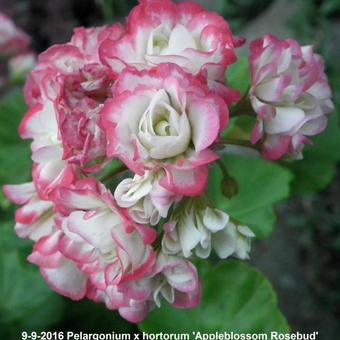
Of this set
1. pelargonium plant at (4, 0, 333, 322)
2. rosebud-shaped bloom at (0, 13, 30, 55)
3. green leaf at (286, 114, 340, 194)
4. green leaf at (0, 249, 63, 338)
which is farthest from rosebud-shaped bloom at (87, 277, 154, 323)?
rosebud-shaped bloom at (0, 13, 30, 55)

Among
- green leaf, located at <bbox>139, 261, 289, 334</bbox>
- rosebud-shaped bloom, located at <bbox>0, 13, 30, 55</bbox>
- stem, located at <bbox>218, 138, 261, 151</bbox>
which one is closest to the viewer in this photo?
stem, located at <bbox>218, 138, 261, 151</bbox>

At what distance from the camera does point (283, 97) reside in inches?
31.6

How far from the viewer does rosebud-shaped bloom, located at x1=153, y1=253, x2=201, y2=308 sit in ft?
2.60

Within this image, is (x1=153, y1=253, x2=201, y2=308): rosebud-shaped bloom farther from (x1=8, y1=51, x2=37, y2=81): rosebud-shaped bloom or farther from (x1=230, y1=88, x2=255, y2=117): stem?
(x1=8, y1=51, x2=37, y2=81): rosebud-shaped bloom

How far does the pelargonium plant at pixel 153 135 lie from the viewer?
0.72m

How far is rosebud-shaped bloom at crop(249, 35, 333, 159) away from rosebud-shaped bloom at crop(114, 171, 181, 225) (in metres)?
Result: 0.14

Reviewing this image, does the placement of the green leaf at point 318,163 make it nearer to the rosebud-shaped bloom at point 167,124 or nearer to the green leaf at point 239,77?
the green leaf at point 239,77

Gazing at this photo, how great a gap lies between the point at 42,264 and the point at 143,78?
283 mm

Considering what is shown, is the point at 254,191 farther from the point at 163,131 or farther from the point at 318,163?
the point at 163,131

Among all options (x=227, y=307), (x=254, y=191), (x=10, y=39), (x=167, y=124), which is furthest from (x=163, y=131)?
(x=10, y=39)

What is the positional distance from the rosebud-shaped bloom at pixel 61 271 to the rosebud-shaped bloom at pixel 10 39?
83 cm

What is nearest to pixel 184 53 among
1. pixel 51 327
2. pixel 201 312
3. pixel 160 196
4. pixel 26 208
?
pixel 160 196

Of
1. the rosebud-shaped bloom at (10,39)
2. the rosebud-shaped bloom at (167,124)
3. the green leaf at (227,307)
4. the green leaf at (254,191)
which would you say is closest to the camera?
the rosebud-shaped bloom at (167,124)

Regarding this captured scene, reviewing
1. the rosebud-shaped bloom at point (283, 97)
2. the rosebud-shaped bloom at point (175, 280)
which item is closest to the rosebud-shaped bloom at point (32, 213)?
the rosebud-shaped bloom at point (175, 280)
